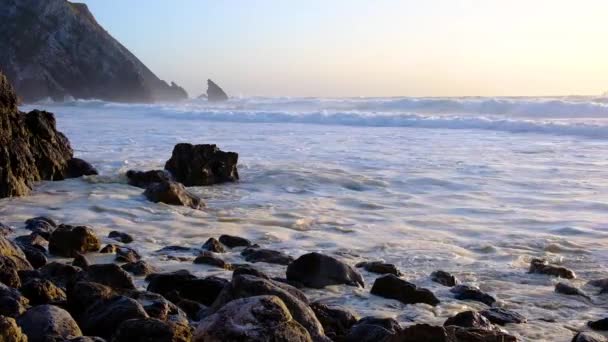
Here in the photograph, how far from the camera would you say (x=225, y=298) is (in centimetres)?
357

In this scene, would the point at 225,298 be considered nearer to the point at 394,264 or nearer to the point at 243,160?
the point at 394,264

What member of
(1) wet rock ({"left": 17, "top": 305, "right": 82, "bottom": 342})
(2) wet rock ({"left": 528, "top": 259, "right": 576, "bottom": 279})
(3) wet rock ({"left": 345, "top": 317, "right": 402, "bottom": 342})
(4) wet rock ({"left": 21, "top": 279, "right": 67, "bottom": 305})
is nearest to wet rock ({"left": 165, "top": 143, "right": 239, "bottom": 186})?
(2) wet rock ({"left": 528, "top": 259, "right": 576, "bottom": 279})

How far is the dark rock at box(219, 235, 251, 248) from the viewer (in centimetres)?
600

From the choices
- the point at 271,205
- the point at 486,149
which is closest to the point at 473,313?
the point at 271,205

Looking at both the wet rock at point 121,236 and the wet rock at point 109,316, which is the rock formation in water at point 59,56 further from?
the wet rock at point 109,316

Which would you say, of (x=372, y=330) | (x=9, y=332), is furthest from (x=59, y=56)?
(x=9, y=332)

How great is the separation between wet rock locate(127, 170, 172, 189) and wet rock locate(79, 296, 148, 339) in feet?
19.5

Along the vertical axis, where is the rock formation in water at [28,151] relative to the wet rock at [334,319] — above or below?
above

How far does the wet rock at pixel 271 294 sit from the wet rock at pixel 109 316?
0.40 m

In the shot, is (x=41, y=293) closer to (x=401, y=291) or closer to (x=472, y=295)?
(x=401, y=291)

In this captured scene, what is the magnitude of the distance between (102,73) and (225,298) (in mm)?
67174

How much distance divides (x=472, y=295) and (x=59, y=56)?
6655cm

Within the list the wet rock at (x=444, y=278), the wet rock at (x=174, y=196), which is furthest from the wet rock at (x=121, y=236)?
the wet rock at (x=444, y=278)

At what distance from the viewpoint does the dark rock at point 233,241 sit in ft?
19.7
